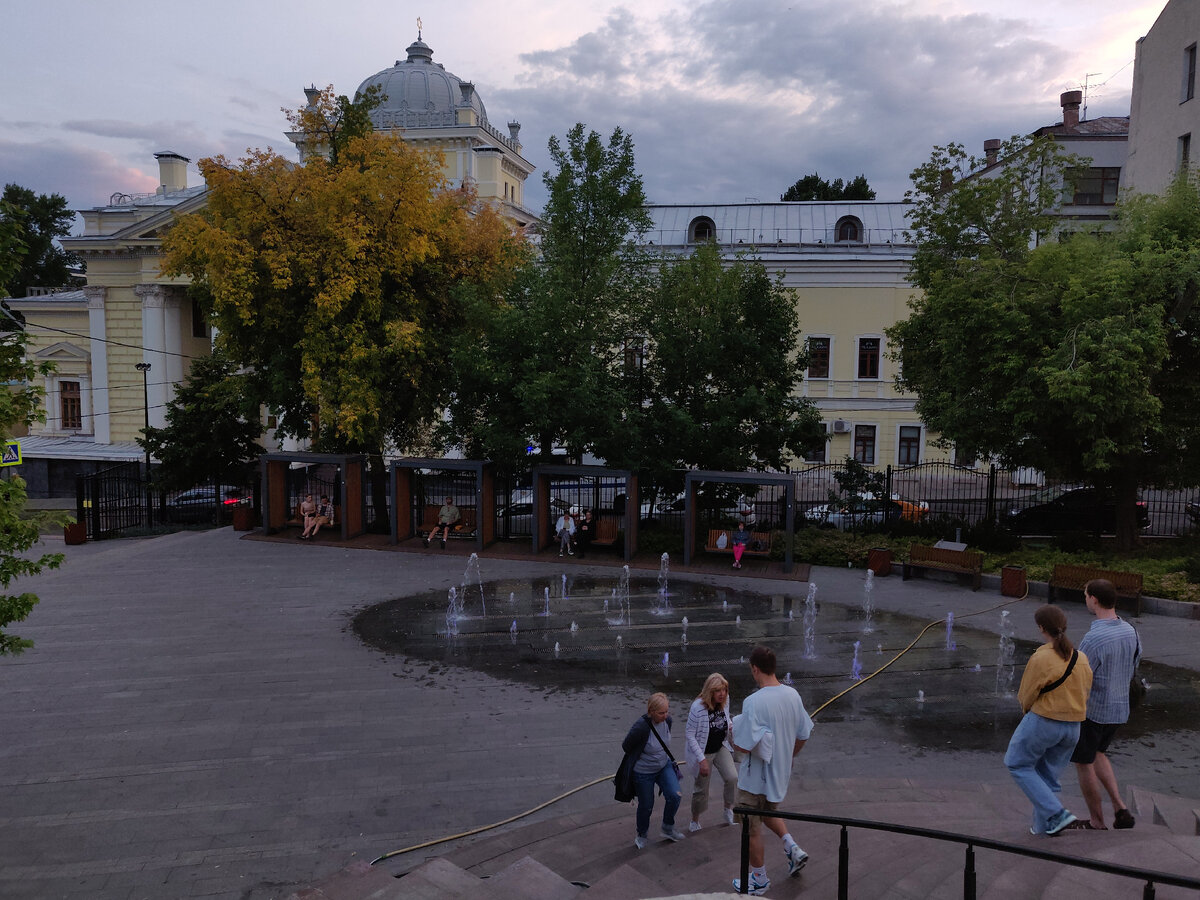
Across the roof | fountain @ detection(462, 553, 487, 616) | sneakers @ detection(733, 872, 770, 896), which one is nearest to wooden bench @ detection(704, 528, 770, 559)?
fountain @ detection(462, 553, 487, 616)

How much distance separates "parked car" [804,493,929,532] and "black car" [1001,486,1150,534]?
2.38m

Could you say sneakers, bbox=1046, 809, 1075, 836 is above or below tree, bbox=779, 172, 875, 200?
below

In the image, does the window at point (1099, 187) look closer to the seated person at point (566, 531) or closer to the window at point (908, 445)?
the window at point (908, 445)

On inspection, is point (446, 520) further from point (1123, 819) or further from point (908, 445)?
point (908, 445)

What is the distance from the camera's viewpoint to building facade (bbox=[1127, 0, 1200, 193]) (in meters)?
28.8

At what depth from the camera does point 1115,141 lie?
39.2 m

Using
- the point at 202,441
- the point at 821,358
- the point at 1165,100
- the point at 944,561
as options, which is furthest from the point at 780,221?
the point at 202,441

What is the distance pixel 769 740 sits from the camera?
6.07 meters

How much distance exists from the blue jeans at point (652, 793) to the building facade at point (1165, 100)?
1150 inches

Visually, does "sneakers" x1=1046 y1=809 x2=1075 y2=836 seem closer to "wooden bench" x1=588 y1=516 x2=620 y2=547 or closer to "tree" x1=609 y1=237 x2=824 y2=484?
"tree" x1=609 y1=237 x2=824 y2=484

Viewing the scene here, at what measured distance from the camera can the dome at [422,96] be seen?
160 feet

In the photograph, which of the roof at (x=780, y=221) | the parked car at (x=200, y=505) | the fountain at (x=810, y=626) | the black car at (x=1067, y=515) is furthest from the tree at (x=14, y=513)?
the roof at (x=780, y=221)

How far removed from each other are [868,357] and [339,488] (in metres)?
25.3

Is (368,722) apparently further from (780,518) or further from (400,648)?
(780,518)
